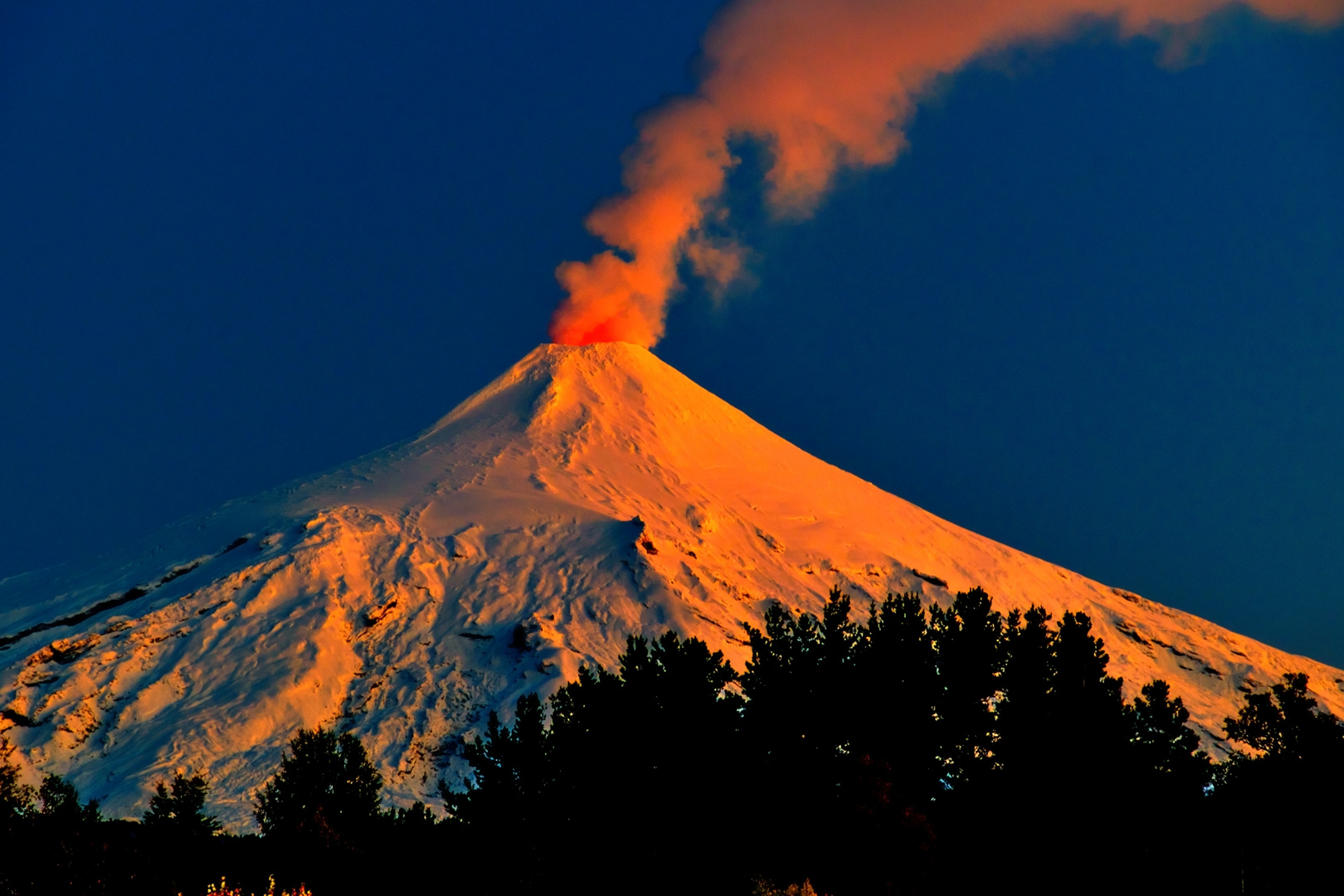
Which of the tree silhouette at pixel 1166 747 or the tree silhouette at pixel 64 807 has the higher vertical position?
the tree silhouette at pixel 1166 747

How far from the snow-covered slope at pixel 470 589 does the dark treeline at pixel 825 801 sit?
89.4ft

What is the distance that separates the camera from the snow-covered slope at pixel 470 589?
222 feet

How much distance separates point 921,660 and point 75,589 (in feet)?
266

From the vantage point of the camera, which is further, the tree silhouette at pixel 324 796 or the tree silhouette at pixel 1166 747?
the tree silhouette at pixel 1166 747

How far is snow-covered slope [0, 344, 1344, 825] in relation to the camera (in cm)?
6781

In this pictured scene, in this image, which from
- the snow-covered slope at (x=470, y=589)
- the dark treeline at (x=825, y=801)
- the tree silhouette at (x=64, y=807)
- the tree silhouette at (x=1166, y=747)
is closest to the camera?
the dark treeline at (x=825, y=801)

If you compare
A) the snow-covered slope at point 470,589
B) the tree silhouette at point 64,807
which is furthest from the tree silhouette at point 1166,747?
the snow-covered slope at point 470,589

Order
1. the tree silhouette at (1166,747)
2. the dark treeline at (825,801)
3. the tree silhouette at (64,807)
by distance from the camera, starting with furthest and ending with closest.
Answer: the tree silhouette at (1166,747)
the tree silhouette at (64,807)
the dark treeline at (825,801)

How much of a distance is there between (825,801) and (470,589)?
55.9 metres

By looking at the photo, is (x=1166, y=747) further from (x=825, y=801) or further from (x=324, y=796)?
(x=324, y=796)

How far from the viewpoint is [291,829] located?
3484 cm

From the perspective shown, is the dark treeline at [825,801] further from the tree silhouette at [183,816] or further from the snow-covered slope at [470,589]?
the snow-covered slope at [470,589]

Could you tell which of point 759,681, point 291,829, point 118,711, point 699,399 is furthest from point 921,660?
point 699,399

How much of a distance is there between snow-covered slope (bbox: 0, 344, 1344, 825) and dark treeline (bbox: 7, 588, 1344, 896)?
2724 cm
